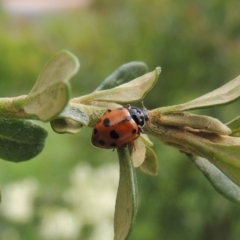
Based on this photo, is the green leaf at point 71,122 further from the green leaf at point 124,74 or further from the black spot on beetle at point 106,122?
the green leaf at point 124,74

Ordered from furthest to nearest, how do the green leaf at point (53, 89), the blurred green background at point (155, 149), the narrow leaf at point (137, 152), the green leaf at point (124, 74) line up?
1. the blurred green background at point (155, 149)
2. the green leaf at point (124, 74)
3. the narrow leaf at point (137, 152)
4. the green leaf at point (53, 89)

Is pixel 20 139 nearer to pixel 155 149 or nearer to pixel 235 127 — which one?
pixel 235 127

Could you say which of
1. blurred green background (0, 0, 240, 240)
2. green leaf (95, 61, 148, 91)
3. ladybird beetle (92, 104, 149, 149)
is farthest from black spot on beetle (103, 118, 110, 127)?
blurred green background (0, 0, 240, 240)

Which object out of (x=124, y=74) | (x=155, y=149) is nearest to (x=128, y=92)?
(x=124, y=74)

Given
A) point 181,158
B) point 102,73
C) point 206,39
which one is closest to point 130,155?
point 181,158

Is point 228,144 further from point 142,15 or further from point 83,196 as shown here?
point 142,15

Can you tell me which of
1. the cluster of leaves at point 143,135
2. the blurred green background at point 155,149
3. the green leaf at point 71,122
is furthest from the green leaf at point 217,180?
the blurred green background at point 155,149

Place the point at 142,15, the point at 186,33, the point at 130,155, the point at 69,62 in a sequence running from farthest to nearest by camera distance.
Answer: the point at 142,15 < the point at 186,33 < the point at 130,155 < the point at 69,62
